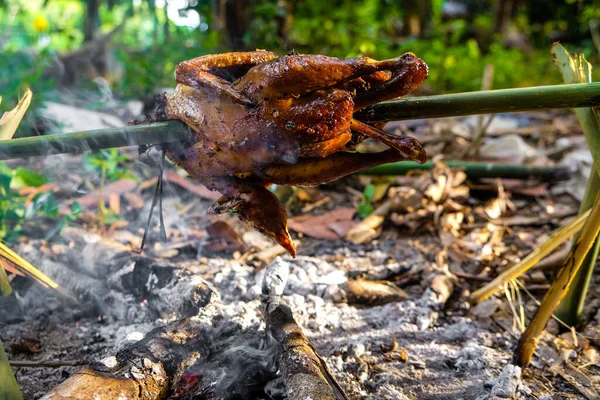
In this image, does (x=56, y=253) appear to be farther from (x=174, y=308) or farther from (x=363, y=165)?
(x=363, y=165)

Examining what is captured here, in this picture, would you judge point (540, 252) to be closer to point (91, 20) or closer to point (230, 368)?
point (230, 368)

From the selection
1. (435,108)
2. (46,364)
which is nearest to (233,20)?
(46,364)

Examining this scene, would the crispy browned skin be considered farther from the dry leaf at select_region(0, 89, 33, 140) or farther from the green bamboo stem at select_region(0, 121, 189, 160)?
the dry leaf at select_region(0, 89, 33, 140)

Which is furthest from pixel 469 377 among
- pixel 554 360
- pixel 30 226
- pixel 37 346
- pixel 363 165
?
pixel 30 226

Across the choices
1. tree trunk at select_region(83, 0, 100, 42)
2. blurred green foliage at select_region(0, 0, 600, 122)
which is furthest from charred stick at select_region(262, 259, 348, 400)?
tree trunk at select_region(83, 0, 100, 42)

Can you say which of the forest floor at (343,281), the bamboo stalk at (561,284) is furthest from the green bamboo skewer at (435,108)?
the forest floor at (343,281)
